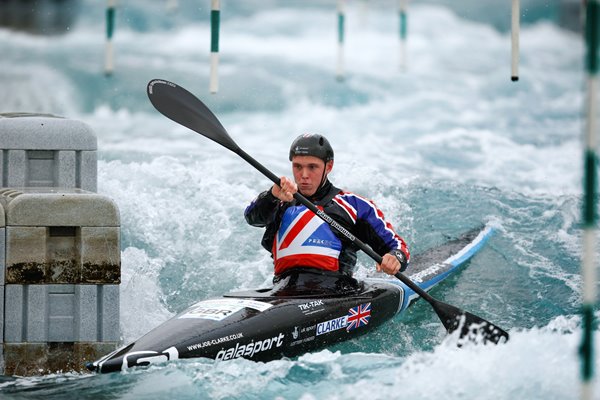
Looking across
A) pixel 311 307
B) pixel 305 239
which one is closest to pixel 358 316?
pixel 311 307

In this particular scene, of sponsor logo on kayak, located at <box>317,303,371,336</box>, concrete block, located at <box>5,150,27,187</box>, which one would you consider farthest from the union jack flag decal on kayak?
concrete block, located at <box>5,150,27,187</box>

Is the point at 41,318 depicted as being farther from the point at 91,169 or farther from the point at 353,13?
the point at 353,13

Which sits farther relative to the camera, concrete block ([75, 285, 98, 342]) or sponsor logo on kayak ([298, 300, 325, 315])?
sponsor logo on kayak ([298, 300, 325, 315])

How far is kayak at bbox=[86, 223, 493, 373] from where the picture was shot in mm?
4746

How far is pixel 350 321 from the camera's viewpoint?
5508 mm

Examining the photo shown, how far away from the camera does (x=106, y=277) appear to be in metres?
5.02

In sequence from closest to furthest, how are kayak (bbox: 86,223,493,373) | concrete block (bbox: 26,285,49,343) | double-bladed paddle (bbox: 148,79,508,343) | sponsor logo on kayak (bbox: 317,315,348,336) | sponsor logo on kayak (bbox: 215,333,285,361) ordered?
kayak (bbox: 86,223,493,373)
sponsor logo on kayak (bbox: 215,333,285,361)
concrete block (bbox: 26,285,49,343)
sponsor logo on kayak (bbox: 317,315,348,336)
double-bladed paddle (bbox: 148,79,508,343)

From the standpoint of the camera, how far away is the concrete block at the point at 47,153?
5391mm

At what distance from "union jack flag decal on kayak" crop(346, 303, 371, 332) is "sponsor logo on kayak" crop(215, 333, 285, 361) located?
55cm

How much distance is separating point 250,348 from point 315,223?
0.85 m

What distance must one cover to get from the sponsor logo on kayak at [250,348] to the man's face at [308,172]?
0.84 metres

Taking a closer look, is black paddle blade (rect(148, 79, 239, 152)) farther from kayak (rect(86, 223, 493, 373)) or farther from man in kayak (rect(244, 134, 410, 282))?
kayak (rect(86, 223, 493, 373))

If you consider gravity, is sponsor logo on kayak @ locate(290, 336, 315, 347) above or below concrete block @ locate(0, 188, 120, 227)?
below

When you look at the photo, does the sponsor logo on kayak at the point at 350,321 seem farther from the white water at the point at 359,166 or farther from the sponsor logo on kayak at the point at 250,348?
the sponsor logo on kayak at the point at 250,348
